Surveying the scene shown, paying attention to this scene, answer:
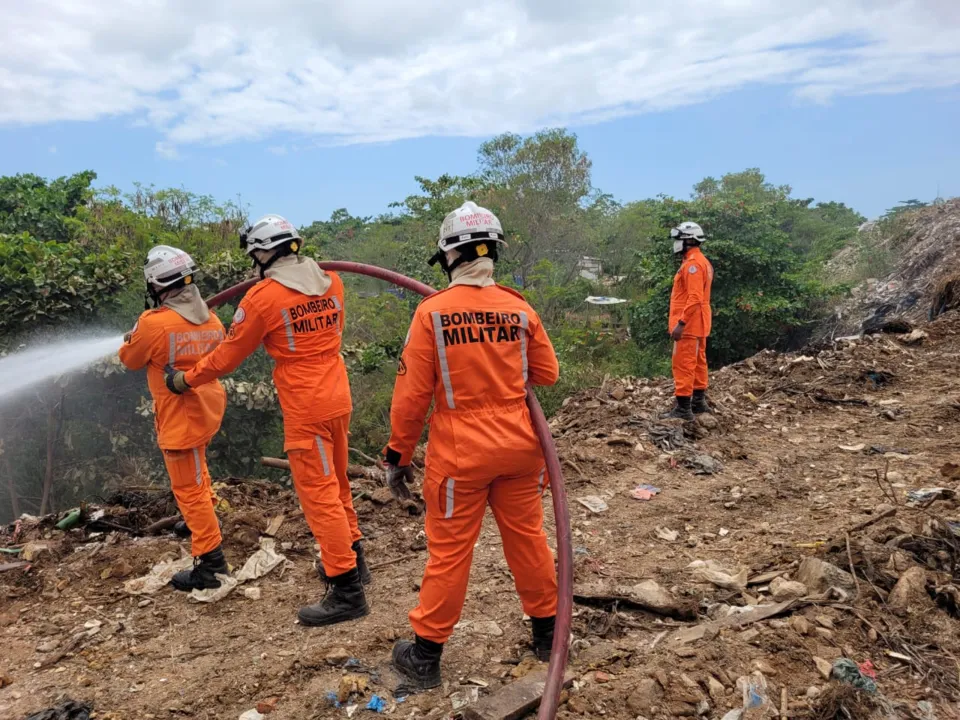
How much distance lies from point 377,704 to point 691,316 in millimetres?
5245

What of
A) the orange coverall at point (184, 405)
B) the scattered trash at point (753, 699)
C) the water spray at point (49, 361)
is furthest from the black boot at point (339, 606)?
the water spray at point (49, 361)

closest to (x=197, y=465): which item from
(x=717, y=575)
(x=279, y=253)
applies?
(x=279, y=253)

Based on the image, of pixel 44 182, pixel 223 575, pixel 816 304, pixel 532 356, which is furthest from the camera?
pixel 816 304

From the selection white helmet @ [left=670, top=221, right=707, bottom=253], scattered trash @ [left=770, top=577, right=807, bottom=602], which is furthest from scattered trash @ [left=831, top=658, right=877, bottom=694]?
white helmet @ [left=670, top=221, right=707, bottom=253]

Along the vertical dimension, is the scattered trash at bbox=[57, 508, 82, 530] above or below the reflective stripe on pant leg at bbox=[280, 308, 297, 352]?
below

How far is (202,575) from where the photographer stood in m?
4.56

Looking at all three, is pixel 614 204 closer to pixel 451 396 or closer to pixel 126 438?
pixel 126 438

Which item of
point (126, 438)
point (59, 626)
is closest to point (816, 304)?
point (126, 438)

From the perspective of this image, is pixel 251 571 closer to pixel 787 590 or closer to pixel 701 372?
pixel 787 590

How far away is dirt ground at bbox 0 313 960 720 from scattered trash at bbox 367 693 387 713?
0.09 ft

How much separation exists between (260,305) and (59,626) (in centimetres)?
231

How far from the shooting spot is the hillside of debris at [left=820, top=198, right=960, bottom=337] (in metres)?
13.1

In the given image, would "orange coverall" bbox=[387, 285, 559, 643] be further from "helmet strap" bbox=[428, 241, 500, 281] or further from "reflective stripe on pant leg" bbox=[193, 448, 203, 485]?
"reflective stripe on pant leg" bbox=[193, 448, 203, 485]

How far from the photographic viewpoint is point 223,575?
463 centimetres
